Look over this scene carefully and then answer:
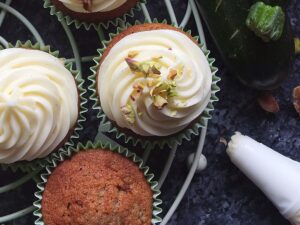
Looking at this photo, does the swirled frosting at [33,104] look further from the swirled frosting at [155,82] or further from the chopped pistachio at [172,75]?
the chopped pistachio at [172,75]

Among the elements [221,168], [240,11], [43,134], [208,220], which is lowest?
[208,220]

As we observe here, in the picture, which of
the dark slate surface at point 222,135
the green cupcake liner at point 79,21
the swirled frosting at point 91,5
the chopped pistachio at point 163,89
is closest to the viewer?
the chopped pistachio at point 163,89

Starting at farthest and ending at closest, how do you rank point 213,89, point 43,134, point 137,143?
point 137,143 < point 213,89 < point 43,134

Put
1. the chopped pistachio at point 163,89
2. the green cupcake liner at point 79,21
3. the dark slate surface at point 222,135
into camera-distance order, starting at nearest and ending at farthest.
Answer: the chopped pistachio at point 163,89, the green cupcake liner at point 79,21, the dark slate surface at point 222,135

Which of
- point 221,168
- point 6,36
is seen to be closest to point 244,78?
point 221,168

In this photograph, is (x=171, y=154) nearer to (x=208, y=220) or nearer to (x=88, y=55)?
(x=208, y=220)

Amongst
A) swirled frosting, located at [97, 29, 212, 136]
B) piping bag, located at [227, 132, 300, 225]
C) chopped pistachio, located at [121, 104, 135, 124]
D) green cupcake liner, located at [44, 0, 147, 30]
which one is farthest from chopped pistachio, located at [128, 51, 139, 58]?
piping bag, located at [227, 132, 300, 225]

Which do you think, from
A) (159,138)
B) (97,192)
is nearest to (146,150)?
(159,138)

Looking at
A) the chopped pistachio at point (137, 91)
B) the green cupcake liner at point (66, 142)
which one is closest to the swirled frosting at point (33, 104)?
the green cupcake liner at point (66, 142)
